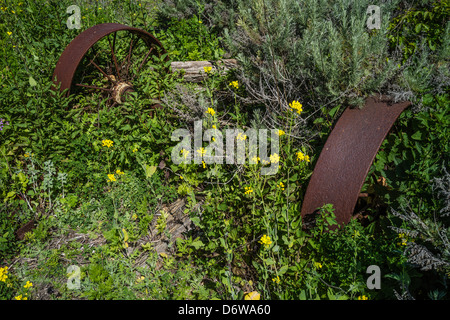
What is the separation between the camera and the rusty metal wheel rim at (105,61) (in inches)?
150

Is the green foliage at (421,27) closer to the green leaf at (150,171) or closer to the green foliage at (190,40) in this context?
the green foliage at (190,40)

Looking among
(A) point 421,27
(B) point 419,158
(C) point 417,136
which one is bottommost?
(B) point 419,158

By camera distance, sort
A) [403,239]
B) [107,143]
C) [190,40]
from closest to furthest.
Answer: [403,239], [107,143], [190,40]

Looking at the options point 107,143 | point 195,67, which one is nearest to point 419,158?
point 107,143

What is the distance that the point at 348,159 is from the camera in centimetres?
239

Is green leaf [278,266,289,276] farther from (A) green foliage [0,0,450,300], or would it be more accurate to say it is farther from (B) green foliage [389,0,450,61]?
(B) green foliage [389,0,450,61]

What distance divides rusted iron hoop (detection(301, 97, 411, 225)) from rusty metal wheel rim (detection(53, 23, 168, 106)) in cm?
253

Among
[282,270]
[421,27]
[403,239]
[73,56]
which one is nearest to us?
[403,239]

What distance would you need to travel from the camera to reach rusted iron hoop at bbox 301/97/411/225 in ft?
7.66

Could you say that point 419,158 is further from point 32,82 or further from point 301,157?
point 32,82

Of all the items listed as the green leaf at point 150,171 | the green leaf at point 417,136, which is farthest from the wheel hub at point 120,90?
the green leaf at point 417,136

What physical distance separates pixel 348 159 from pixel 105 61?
14.2 ft

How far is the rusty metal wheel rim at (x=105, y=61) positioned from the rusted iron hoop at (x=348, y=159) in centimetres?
253
